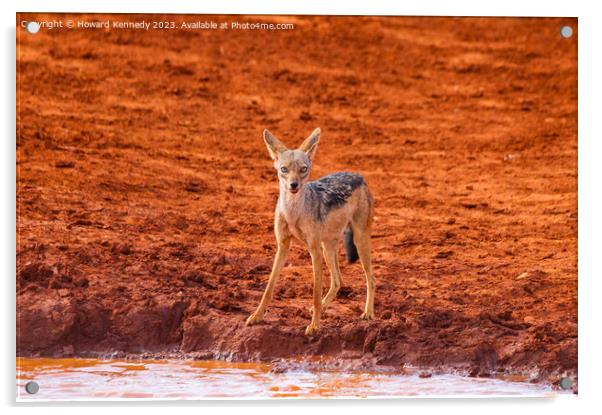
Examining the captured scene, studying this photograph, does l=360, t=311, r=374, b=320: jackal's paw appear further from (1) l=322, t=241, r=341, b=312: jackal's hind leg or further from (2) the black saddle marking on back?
(2) the black saddle marking on back

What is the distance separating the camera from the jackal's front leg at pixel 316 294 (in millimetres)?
9562

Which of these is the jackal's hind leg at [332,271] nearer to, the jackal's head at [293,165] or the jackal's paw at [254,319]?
the jackal's paw at [254,319]

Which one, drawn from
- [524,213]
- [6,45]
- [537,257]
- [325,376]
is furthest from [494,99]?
[6,45]

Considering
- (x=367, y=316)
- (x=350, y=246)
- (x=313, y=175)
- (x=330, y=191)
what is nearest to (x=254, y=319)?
(x=367, y=316)

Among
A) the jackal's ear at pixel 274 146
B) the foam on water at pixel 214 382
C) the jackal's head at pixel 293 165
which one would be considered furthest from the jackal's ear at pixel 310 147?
the foam on water at pixel 214 382

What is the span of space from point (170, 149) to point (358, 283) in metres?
3.99

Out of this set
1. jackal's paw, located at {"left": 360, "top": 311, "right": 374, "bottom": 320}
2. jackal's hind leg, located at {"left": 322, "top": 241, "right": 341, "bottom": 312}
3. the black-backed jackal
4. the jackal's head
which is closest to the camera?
the jackal's head

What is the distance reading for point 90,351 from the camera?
9.79m

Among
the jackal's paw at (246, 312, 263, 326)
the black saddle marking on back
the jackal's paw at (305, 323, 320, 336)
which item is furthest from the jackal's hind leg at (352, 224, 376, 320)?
the jackal's paw at (246, 312, 263, 326)

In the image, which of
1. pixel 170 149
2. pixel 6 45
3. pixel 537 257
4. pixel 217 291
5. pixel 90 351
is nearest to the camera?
pixel 6 45

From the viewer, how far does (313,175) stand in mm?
14352

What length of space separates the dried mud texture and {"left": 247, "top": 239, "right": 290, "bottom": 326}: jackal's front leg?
0.14 meters

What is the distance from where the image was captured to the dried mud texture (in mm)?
9961
